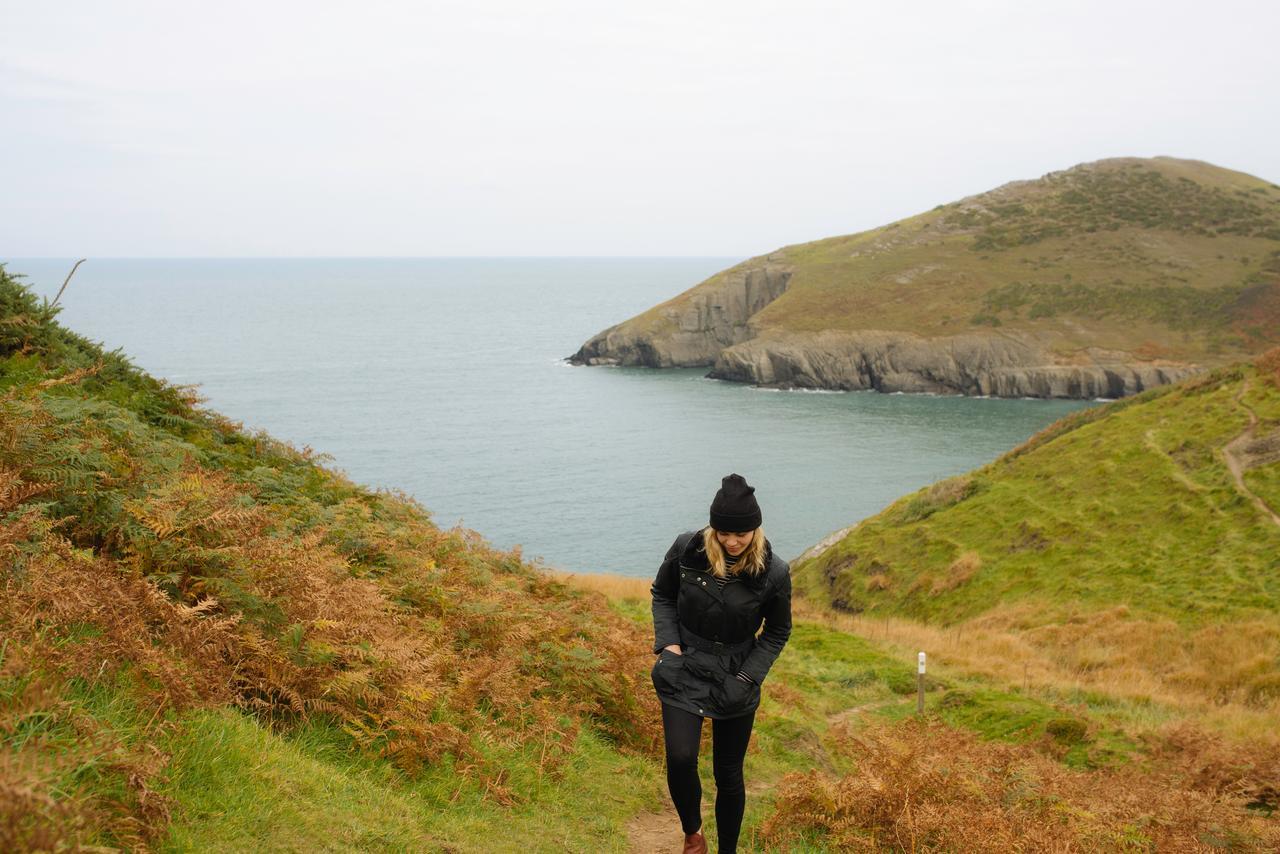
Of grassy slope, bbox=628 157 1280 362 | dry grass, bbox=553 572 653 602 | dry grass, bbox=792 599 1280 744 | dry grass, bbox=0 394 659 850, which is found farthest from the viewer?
grassy slope, bbox=628 157 1280 362

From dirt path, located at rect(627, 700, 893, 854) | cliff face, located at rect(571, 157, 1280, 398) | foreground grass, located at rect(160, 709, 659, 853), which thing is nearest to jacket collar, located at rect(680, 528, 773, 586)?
foreground grass, located at rect(160, 709, 659, 853)

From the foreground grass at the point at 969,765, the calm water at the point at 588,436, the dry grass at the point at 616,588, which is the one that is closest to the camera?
the foreground grass at the point at 969,765

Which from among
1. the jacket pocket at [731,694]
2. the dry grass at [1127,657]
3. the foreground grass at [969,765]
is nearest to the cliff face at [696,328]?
the dry grass at [1127,657]

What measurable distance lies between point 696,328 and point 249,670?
142 m

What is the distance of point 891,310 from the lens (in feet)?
422

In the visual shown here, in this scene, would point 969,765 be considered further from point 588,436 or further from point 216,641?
point 588,436

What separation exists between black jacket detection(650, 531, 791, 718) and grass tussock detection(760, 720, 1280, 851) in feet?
7.14

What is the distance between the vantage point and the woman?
6.26m

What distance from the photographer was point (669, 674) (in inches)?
251

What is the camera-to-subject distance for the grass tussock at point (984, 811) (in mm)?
7391

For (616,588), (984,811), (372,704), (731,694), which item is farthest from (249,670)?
(616,588)

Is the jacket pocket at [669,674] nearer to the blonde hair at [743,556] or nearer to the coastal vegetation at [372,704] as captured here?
the blonde hair at [743,556]

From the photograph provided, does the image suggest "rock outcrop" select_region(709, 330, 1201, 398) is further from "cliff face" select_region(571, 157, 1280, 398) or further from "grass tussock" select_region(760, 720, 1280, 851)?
"grass tussock" select_region(760, 720, 1280, 851)

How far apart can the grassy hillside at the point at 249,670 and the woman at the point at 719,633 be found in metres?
1.56
